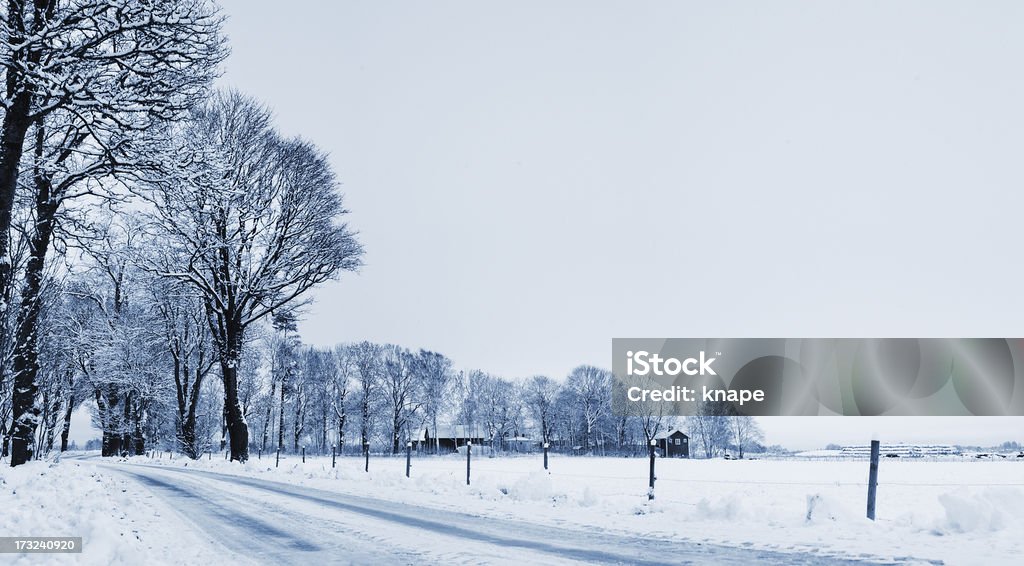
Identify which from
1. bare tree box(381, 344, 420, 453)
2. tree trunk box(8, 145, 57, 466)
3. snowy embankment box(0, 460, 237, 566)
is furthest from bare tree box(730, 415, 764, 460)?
snowy embankment box(0, 460, 237, 566)

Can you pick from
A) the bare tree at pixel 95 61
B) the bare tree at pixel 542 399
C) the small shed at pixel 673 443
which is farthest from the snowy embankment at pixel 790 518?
the bare tree at pixel 542 399

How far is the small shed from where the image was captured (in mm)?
84188

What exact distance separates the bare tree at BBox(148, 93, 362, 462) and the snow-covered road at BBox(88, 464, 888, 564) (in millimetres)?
13731

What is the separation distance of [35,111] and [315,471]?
13.3m

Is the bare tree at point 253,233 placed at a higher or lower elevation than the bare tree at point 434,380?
higher

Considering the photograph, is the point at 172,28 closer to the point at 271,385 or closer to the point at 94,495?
the point at 94,495

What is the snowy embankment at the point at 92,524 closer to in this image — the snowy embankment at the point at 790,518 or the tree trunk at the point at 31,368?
the tree trunk at the point at 31,368

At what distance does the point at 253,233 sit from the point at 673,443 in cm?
7122

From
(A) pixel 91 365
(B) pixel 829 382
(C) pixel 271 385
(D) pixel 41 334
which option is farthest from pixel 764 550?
(C) pixel 271 385

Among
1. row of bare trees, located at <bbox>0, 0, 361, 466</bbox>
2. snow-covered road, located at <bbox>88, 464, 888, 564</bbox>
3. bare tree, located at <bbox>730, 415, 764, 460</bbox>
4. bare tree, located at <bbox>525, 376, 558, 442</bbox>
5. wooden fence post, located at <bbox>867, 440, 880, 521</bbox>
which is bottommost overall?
bare tree, located at <bbox>730, 415, 764, 460</bbox>

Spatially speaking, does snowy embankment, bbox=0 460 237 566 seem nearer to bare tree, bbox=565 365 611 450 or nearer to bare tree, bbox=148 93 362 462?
bare tree, bbox=148 93 362 462

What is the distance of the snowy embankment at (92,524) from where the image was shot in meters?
6.32

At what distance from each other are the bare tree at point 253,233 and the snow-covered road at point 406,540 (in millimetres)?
13731

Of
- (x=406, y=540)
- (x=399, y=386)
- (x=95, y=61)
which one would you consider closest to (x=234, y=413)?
(x=95, y=61)
